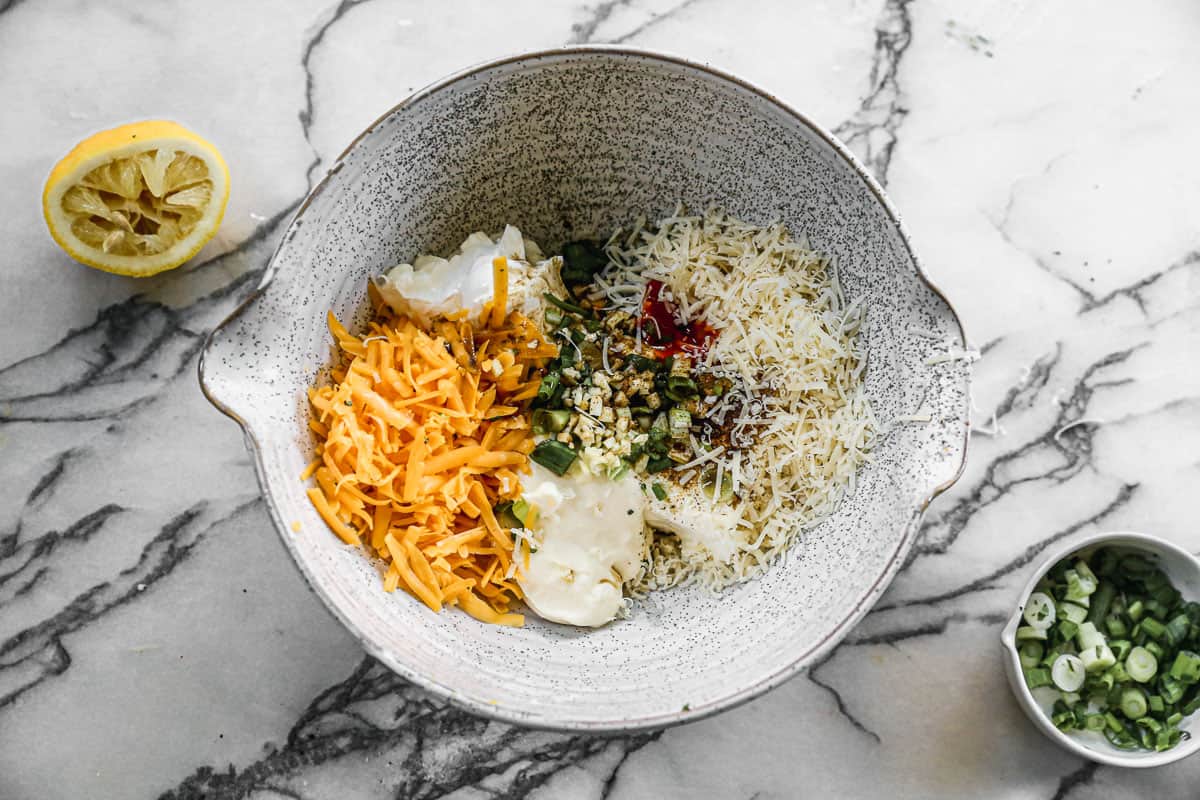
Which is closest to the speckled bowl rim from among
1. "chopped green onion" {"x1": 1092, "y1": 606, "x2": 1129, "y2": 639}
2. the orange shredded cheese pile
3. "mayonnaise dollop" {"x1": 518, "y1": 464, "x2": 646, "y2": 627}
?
the orange shredded cheese pile

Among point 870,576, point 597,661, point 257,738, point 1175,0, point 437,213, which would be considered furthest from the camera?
point 1175,0

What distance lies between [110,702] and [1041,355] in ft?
5.56

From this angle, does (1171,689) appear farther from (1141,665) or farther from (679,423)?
(679,423)

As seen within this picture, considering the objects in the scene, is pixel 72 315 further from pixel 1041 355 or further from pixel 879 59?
pixel 1041 355

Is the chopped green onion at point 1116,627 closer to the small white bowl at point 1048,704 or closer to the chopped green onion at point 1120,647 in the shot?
the chopped green onion at point 1120,647

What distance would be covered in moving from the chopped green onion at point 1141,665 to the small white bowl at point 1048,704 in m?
0.09

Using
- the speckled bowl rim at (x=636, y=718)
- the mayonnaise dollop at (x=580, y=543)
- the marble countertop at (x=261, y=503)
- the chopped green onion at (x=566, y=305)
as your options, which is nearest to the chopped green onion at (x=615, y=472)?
the mayonnaise dollop at (x=580, y=543)

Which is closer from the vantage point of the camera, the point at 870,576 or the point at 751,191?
the point at 870,576

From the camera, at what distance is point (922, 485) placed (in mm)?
1324

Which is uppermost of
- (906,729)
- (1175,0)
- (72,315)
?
(1175,0)

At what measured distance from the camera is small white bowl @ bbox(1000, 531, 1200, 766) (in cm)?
155

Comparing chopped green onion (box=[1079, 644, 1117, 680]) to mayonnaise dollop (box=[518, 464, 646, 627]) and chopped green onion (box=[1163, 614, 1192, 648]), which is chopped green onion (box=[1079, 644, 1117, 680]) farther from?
mayonnaise dollop (box=[518, 464, 646, 627])

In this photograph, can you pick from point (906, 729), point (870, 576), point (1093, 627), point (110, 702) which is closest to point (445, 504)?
point (870, 576)

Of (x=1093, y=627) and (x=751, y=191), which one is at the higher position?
(x=751, y=191)
